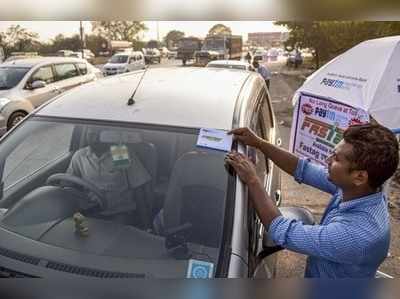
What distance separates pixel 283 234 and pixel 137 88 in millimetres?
1252

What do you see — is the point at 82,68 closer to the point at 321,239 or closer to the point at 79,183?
the point at 79,183

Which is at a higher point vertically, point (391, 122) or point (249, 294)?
point (249, 294)

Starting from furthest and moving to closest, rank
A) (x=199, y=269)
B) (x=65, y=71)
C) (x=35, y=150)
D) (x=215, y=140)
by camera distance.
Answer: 1. (x=65, y=71)
2. (x=35, y=150)
3. (x=215, y=140)
4. (x=199, y=269)

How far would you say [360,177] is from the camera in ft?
4.67

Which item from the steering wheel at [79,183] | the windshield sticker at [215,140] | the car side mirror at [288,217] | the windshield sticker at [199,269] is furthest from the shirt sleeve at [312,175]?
the steering wheel at [79,183]

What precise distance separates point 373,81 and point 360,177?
4.53ft

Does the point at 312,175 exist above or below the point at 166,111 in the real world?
below

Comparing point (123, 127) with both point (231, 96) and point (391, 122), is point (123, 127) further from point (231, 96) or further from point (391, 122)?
point (391, 122)

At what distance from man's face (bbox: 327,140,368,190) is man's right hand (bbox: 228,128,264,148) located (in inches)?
21.2

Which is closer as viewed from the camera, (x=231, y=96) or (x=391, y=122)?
(x=231, y=96)

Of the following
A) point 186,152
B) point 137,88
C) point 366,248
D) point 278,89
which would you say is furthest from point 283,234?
point 278,89

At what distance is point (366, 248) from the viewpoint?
4.54 ft

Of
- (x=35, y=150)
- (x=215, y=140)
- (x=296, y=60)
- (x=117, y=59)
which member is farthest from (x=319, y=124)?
(x=117, y=59)

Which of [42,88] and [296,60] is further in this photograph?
[42,88]
